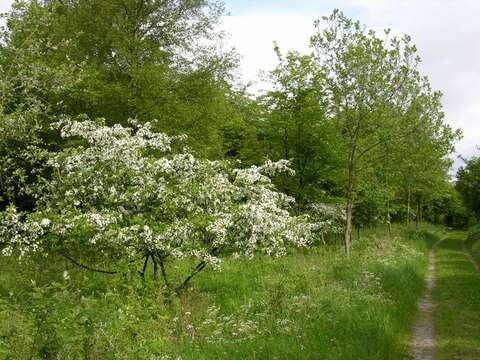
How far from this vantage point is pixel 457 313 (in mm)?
14664

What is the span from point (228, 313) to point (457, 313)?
7.05 meters

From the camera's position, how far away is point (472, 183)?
57969 mm

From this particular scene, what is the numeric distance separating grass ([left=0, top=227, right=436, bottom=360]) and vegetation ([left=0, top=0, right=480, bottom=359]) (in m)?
0.05

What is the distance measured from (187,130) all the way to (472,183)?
45.7 meters

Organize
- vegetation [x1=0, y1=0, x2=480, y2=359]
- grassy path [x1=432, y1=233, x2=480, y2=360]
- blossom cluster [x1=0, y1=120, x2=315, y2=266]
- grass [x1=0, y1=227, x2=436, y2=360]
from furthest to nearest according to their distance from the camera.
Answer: blossom cluster [x1=0, y1=120, x2=315, y2=266] → grassy path [x1=432, y1=233, x2=480, y2=360] → vegetation [x1=0, y1=0, x2=480, y2=359] → grass [x1=0, y1=227, x2=436, y2=360]

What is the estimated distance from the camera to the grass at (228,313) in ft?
22.5

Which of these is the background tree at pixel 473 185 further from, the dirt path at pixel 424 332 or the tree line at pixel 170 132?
the dirt path at pixel 424 332

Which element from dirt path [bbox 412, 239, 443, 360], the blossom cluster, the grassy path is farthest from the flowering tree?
the grassy path

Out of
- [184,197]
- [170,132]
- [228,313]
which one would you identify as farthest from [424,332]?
[170,132]

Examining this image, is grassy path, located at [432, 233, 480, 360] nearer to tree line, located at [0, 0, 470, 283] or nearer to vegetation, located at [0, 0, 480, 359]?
vegetation, located at [0, 0, 480, 359]

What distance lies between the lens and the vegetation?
9383 millimetres

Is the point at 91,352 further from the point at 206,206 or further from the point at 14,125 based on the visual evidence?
the point at 14,125

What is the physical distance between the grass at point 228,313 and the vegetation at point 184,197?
0.05m

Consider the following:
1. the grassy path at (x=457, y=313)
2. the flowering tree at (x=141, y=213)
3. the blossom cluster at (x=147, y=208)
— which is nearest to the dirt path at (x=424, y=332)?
the grassy path at (x=457, y=313)
